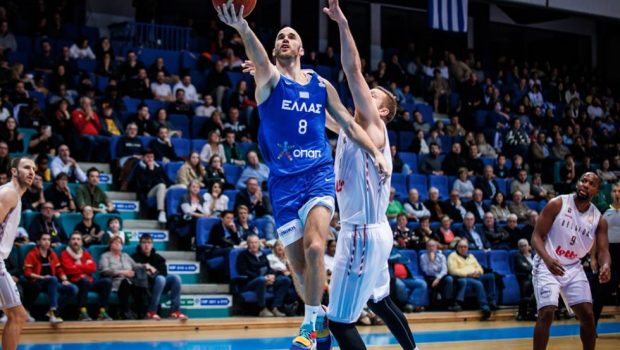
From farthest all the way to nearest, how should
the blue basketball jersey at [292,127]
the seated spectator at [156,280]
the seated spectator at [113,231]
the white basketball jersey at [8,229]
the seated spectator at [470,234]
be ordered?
the seated spectator at [470,234] < the seated spectator at [113,231] < the seated spectator at [156,280] < the white basketball jersey at [8,229] < the blue basketball jersey at [292,127]

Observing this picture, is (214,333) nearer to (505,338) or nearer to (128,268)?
(128,268)

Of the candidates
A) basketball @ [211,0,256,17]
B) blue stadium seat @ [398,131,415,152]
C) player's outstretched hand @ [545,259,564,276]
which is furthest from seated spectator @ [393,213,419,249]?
basketball @ [211,0,256,17]

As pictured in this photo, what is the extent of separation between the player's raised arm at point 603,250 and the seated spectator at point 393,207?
7.23m

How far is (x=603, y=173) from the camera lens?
19.6 m

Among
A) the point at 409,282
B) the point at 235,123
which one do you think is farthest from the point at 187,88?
the point at 409,282

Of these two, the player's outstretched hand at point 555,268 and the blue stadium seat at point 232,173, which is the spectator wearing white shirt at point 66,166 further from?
the player's outstretched hand at point 555,268

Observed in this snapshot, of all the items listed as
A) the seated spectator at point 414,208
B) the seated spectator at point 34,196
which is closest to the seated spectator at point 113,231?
the seated spectator at point 34,196

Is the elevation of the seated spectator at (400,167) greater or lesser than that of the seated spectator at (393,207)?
greater

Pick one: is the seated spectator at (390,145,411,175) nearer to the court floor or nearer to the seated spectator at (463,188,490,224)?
the seated spectator at (463,188,490,224)

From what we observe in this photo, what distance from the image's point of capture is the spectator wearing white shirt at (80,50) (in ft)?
53.0

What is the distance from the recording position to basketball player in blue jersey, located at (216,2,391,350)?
5.64 m

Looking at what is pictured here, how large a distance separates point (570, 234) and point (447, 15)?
36.0 ft

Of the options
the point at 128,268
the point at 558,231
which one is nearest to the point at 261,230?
the point at 128,268

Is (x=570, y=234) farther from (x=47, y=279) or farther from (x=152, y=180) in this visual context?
(x=152, y=180)
